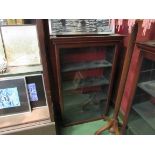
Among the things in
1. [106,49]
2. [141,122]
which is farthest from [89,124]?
[106,49]

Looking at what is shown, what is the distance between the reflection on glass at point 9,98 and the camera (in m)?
1.53

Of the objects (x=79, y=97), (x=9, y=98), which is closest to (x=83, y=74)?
(x=79, y=97)

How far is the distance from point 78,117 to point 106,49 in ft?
3.52

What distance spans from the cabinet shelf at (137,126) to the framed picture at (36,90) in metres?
0.99

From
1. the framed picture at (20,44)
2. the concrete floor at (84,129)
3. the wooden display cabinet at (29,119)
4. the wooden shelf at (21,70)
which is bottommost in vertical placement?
the concrete floor at (84,129)

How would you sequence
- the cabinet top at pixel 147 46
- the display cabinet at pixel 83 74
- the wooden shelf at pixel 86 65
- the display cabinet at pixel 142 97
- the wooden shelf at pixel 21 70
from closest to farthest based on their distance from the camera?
the cabinet top at pixel 147 46, the display cabinet at pixel 142 97, the wooden shelf at pixel 21 70, the display cabinet at pixel 83 74, the wooden shelf at pixel 86 65

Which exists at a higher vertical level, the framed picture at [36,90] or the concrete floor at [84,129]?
the framed picture at [36,90]

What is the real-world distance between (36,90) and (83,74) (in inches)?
28.5

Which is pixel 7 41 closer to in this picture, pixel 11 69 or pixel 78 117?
pixel 11 69

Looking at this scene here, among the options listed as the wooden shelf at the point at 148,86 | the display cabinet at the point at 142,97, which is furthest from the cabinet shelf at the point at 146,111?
the wooden shelf at the point at 148,86

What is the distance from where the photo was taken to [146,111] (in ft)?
4.85

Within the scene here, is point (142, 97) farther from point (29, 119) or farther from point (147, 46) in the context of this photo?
point (29, 119)

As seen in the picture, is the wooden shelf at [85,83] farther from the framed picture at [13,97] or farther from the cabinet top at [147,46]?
the cabinet top at [147,46]

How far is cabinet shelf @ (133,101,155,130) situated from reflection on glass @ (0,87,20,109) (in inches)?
49.0
